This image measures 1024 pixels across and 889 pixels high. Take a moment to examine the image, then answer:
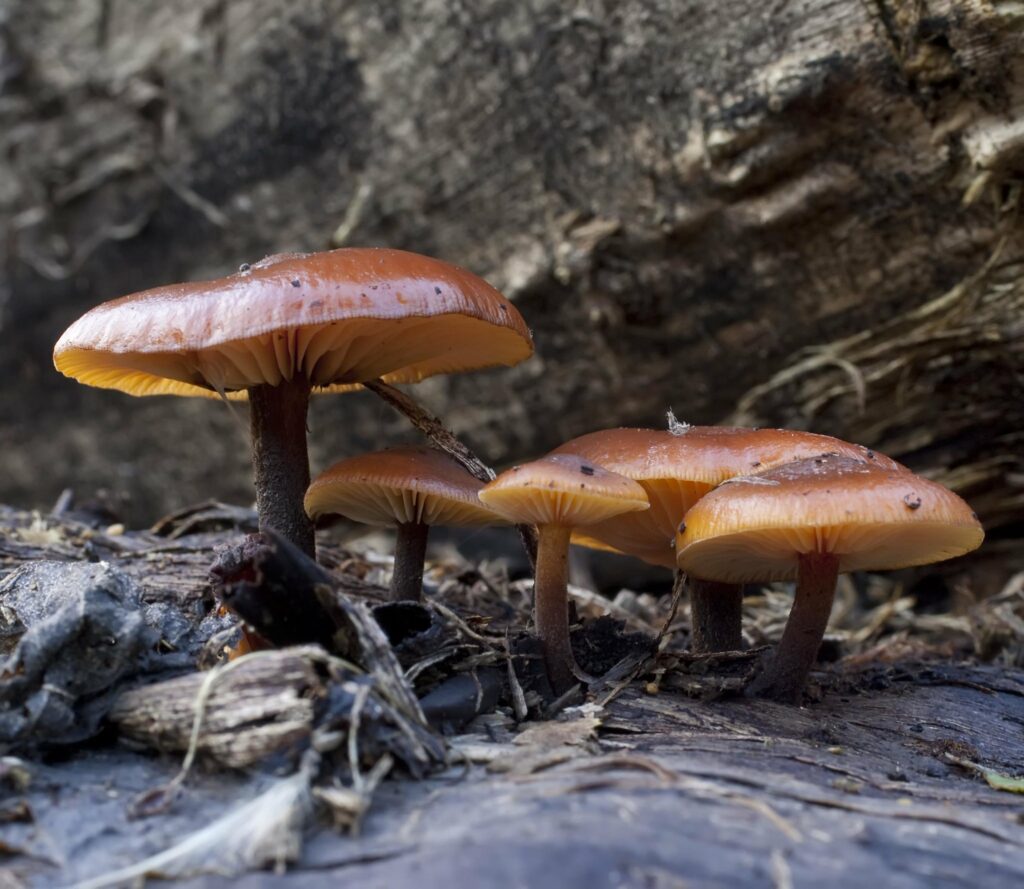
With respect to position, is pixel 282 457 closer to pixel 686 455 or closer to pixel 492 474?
pixel 492 474

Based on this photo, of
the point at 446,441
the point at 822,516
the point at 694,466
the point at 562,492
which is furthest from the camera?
the point at 446,441

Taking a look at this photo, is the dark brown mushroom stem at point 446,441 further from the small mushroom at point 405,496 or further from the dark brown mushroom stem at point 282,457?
the dark brown mushroom stem at point 282,457

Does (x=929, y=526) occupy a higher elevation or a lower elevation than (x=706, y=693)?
higher

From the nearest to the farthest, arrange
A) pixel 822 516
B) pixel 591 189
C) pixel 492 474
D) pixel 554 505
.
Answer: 1. pixel 822 516
2. pixel 554 505
3. pixel 492 474
4. pixel 591 189

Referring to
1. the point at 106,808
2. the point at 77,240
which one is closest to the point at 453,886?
the point at 106,808

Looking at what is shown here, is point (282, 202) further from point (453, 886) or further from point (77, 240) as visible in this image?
point (453, 886)

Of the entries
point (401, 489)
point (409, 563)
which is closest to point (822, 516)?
point (401, 489)
